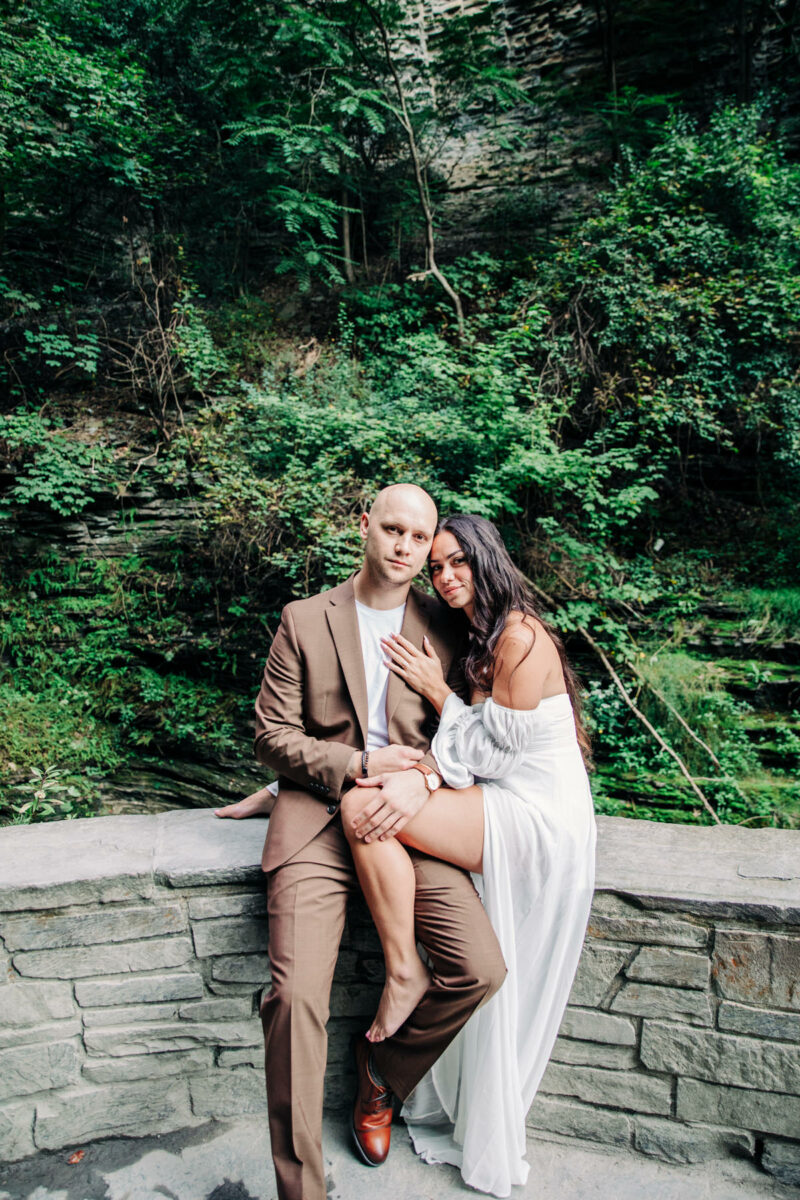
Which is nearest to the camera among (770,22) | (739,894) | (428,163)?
(739,894)

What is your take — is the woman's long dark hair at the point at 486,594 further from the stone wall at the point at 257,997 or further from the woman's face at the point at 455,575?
the stone wall at the point at 257,997

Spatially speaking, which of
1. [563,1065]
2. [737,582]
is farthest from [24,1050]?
[737,582]

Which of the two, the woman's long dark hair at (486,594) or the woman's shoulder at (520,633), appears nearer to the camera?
the woman's shoulder at (520,633)

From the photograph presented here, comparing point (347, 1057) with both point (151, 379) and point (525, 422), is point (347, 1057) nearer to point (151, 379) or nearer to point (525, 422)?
point (525, 422)

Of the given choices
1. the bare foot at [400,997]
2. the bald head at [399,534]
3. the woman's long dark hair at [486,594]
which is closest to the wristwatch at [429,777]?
the woman's long dark hair at [486,594]

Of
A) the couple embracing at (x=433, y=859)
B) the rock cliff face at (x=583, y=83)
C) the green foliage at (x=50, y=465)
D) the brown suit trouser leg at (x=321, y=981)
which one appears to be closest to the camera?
the brown suit trouser leg at (x=321, y=981)

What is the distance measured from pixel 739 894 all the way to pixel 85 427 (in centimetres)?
630

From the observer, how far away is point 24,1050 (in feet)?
5.83

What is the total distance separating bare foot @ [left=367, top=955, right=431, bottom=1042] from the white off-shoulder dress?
196mm

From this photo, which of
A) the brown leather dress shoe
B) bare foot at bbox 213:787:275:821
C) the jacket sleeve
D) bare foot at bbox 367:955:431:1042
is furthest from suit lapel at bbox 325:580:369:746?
the brown leather dress shoe

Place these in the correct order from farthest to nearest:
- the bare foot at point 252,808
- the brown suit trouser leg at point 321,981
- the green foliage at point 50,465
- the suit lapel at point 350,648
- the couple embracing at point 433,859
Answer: the green foliage at point 50,465
the bare foot at point 252,808
the suit lapel at point 350,648
the couple embracing at point 433,859
the brown suit trouser leg at point 321,981

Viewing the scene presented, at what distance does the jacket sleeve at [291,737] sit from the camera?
5.89 ft

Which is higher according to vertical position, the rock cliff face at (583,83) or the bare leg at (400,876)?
the rock cliff face at (583,83)

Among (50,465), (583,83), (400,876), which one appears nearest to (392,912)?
(400,876)
